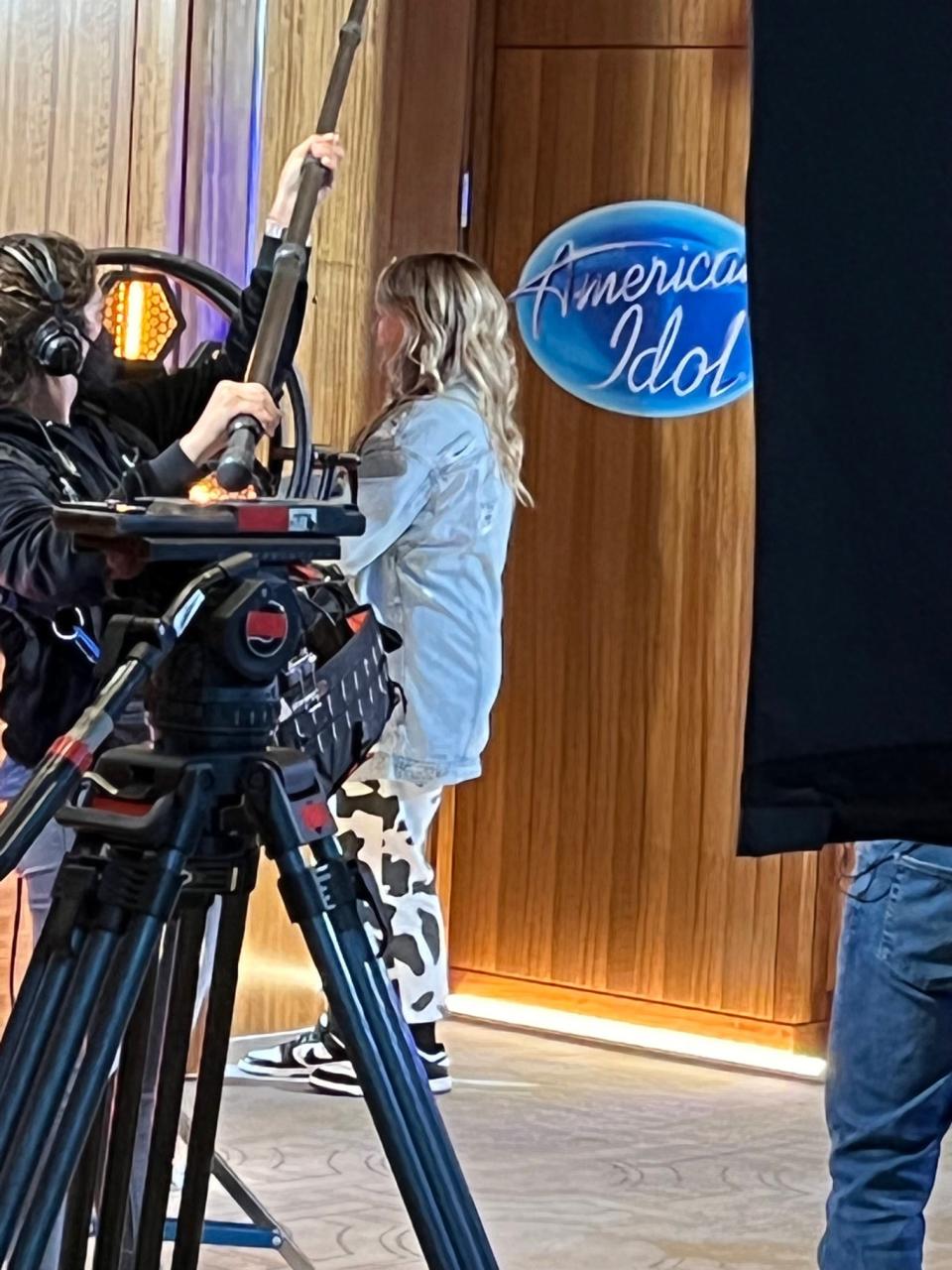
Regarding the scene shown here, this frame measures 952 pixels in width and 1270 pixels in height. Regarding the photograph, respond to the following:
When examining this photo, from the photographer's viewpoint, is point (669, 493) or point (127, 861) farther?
point (669, 493)

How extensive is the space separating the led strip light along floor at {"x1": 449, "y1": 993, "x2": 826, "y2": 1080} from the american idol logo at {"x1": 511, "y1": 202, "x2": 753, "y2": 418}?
1.43 meters

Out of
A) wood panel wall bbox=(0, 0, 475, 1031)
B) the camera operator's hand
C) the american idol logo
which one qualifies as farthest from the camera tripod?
the american idol logo

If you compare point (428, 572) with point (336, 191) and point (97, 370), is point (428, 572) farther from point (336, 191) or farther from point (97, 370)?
point (97, 370)

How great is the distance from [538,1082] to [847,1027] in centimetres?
243

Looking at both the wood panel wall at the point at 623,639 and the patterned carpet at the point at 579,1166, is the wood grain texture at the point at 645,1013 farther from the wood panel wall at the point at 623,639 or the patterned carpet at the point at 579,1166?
the patterned carpet at the point at 579,1166

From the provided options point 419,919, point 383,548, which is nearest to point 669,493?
point 383,548

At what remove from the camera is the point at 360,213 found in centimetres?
477

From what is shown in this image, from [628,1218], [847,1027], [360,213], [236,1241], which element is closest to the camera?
[847,1027]

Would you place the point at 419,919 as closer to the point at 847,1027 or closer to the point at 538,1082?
the point at 538,1082

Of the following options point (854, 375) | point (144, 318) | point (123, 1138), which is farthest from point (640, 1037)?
point (854, 375)

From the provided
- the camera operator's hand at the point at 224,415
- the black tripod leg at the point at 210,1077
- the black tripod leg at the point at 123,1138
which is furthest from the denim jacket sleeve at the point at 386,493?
the black tripod leg at the point at 123,1138

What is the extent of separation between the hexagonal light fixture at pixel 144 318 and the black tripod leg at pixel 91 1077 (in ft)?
6.57

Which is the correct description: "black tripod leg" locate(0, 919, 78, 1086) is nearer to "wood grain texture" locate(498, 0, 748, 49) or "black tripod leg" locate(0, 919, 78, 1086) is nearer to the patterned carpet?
the patterned carpet

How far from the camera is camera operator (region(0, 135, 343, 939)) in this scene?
89.7 inches
